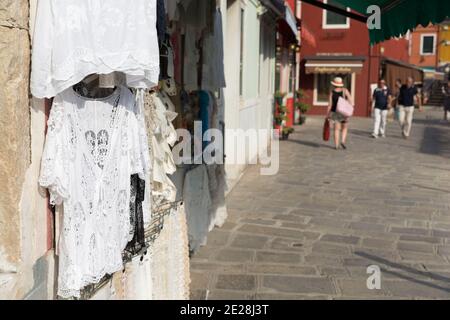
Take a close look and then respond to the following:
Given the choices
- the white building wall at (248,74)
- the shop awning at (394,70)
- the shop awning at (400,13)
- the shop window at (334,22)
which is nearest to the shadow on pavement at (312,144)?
the white building wall at (248,74)

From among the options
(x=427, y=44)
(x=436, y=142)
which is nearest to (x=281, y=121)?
(x=436, y=142)

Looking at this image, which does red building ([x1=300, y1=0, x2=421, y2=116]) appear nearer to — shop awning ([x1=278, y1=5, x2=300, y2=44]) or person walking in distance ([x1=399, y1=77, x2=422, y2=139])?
shop awning ([x1=278, y1=5, x2=300, y2=44])

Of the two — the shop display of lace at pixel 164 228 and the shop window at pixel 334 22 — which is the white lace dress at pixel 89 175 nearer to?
the shop display of lace at pixel 164 228

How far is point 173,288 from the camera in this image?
390cm

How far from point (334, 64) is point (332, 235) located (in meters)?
19.5

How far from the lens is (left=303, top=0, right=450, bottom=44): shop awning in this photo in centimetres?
446

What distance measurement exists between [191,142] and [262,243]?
4.26 feet

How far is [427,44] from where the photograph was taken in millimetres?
42594

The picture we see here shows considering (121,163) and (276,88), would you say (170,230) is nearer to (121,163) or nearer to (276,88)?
(121,163)

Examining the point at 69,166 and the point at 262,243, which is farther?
the point at 262,243

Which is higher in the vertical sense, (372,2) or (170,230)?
(372,2)

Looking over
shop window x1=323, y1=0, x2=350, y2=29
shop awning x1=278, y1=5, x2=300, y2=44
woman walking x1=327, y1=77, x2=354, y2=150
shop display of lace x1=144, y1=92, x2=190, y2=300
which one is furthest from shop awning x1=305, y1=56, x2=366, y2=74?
shop display of lace x1=144, y1=92, x2=190, y2=300

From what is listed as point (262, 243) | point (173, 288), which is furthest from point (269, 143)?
point (173, 288)

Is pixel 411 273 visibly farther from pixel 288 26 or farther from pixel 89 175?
pixel 288 26
